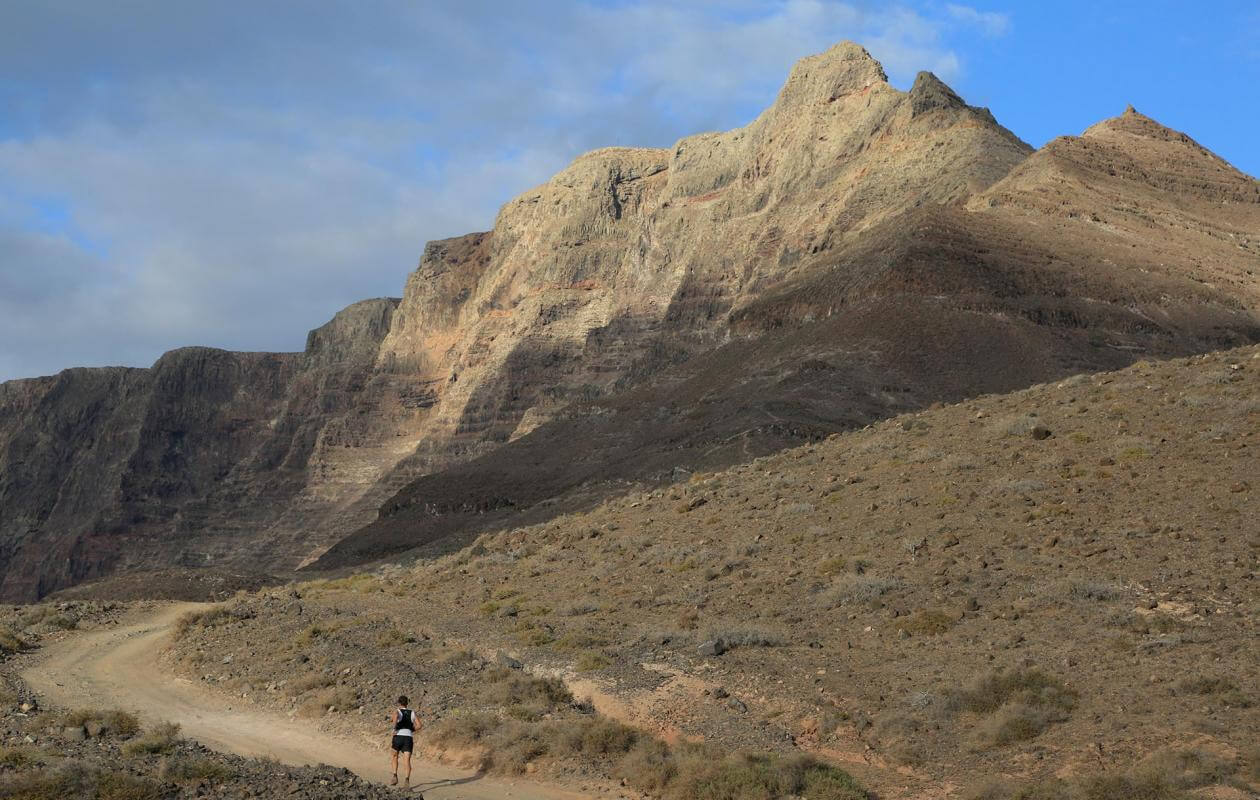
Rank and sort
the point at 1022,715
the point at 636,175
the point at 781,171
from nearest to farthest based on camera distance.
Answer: the point at 1022,715 → the point at 781,171 → the point at 636,175

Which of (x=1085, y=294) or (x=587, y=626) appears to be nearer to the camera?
(x=587, y=626)

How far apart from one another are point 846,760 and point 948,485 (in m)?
11.7

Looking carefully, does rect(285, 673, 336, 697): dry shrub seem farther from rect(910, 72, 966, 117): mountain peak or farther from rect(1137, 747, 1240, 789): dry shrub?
rect(910, 72, 966, 117): mountain peak

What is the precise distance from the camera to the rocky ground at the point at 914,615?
1952 cm

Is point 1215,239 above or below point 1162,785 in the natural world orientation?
above

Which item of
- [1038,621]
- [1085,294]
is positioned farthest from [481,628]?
[1085,294]

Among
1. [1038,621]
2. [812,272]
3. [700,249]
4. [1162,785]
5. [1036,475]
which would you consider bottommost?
[1162,785]

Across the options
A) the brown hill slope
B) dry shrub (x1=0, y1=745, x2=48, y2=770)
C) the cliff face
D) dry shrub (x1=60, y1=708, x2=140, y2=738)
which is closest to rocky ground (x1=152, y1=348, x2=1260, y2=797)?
dry shrub (x1=60, y1=708, x2=140, y2=738)

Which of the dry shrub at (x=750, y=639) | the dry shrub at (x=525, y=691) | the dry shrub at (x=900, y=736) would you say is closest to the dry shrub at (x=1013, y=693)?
the dry shrub at (x=900, y=736)

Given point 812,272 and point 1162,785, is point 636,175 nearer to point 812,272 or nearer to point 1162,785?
point 812,272

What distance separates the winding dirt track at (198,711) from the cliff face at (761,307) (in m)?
39.5

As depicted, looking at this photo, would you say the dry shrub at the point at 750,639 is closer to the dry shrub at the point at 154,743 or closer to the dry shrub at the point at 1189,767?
the dry shrub at the point at 1189,767

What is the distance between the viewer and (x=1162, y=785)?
55.2ft

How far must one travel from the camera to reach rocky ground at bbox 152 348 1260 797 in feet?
64.0
